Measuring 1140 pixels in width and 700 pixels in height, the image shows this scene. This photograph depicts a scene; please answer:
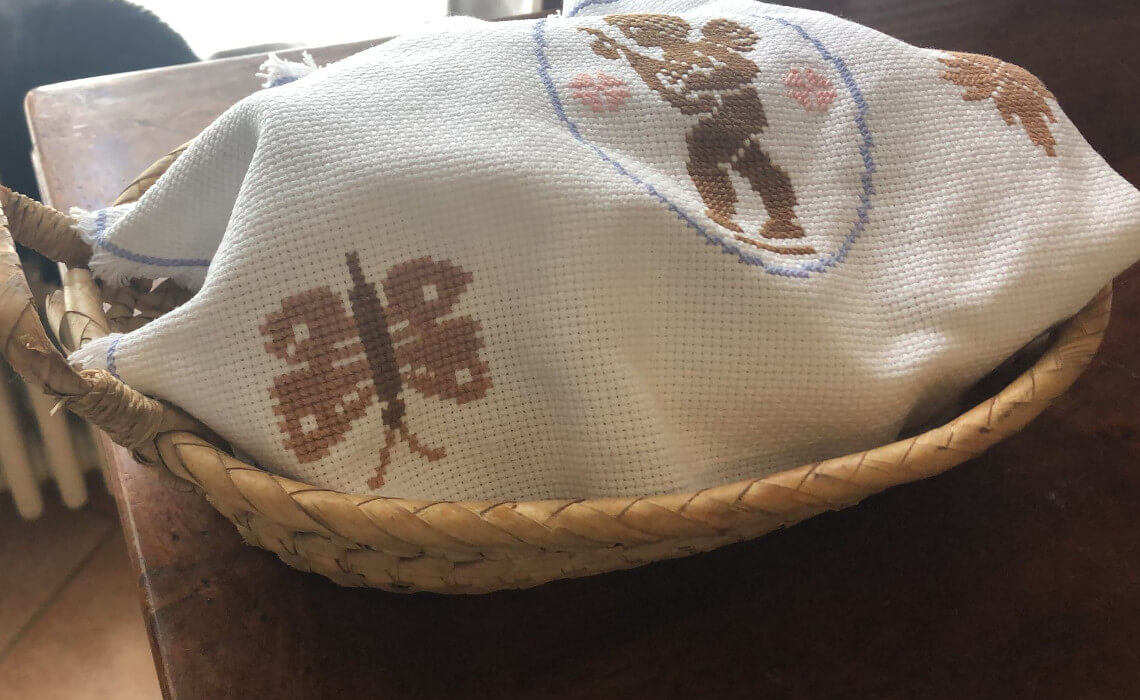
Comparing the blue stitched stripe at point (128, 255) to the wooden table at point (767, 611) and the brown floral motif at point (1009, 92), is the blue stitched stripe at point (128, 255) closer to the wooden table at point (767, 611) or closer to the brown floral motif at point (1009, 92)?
the wooden table at point (767, 611)

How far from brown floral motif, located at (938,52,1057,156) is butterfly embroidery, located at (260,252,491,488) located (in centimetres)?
34

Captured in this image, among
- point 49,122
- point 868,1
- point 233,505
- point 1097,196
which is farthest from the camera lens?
point 868,1

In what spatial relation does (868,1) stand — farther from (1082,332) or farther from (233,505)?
(233,505)

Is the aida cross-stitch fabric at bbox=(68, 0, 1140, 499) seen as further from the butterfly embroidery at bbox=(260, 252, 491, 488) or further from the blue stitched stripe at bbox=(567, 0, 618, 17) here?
the blue stitched stripe at bbox=(567, 0, 618, 17)

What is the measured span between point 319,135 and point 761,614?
311mm

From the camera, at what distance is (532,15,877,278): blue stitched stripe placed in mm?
429

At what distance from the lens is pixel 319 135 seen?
400mm

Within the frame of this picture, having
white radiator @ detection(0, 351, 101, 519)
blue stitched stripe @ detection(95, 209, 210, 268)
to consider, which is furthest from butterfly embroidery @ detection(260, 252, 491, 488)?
white radiator @ detection(0, 351, 101, 519)

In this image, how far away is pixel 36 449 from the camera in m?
0.95

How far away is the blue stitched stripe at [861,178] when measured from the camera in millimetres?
429

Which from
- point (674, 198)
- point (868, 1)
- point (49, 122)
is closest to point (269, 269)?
point (674, 198)

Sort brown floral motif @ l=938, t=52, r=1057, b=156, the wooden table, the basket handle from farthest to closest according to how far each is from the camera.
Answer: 1. brown floral motif @ l=938, t=52, r=1057, b=156
2. the wooden table
3. the basket handle

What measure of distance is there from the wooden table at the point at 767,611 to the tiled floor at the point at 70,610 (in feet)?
1.95

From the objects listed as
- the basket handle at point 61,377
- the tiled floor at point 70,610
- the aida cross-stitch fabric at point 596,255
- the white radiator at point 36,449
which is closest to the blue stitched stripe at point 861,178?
the aida cross-stitch fabric at point 596,255
